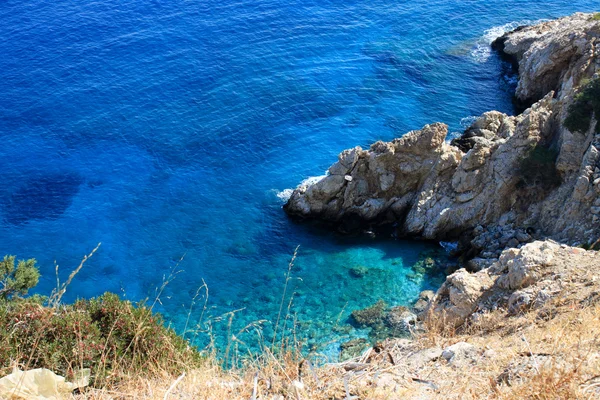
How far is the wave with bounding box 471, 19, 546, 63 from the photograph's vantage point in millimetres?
57125

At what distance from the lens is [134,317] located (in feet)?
38.7

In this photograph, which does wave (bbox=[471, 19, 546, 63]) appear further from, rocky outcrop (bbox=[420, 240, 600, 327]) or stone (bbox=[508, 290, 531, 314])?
stone (bbox=[508, 290, 531, 314])

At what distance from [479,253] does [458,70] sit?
2838cm

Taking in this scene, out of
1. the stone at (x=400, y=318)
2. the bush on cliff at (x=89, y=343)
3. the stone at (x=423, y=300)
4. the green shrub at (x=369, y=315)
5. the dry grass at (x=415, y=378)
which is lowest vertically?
the green shrub at (x=369, y=315)

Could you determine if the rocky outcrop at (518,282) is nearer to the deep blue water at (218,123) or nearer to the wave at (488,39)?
the deep blue water at (218,123)

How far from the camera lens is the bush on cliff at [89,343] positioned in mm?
9820

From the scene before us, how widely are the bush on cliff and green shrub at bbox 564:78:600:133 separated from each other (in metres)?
25.8

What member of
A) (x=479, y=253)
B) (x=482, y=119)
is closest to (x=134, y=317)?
(x=479, y=253)

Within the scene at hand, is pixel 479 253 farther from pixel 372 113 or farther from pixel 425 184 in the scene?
pixel 372 113

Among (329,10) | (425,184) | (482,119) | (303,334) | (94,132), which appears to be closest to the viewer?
(303,334)

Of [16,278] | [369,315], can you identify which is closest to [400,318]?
[369,315]

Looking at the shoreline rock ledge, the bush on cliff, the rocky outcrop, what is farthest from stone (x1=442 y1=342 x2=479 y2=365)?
the shoreline rock ledge

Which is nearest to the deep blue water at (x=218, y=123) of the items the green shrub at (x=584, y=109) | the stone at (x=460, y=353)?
the green shrub at (x=584, y=109)

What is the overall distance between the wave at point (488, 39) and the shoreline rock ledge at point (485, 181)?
1522cm
